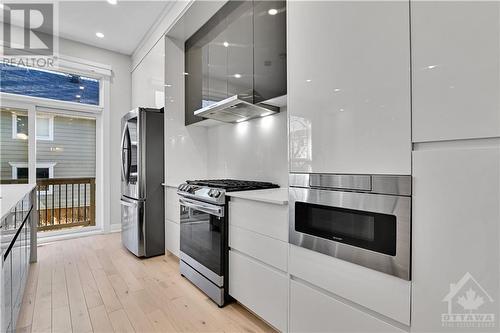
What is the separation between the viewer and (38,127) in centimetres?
370

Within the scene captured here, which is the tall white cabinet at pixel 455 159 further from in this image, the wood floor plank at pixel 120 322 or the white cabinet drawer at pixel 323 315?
the wood floor plank at pixel 120 322

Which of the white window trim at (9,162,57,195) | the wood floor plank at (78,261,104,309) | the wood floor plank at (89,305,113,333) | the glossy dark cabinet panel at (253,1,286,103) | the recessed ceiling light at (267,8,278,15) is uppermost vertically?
the recessed ceiling light at (267,8,278,15)

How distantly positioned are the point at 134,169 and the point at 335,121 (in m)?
2.64

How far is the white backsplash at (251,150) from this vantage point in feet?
7.61

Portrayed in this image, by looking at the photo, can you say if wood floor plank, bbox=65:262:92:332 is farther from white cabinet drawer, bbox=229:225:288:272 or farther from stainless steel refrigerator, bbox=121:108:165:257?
white cabinet drawer, bbox=229:225:288:272

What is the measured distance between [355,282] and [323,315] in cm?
29

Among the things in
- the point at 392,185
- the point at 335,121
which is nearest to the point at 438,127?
the point at 392,185

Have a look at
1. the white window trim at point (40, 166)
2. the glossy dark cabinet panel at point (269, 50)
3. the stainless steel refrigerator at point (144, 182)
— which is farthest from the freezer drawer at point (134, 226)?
the glossy dark cabinet panel at point (269, 50)

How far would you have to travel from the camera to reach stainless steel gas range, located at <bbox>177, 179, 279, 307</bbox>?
1.95m

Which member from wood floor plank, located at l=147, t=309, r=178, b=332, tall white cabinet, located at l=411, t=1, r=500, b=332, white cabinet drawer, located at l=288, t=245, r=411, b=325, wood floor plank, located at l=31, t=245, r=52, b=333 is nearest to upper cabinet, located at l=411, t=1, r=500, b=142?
tall white cabinet, located at l=411, t=1, r=500, b=332

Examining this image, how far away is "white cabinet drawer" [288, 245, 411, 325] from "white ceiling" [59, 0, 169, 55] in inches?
124

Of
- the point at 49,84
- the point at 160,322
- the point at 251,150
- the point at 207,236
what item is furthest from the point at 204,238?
the point at 49,84

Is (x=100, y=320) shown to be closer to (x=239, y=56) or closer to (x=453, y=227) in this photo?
(x=453, y=227)

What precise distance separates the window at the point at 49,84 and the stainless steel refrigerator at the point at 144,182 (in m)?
1.45
